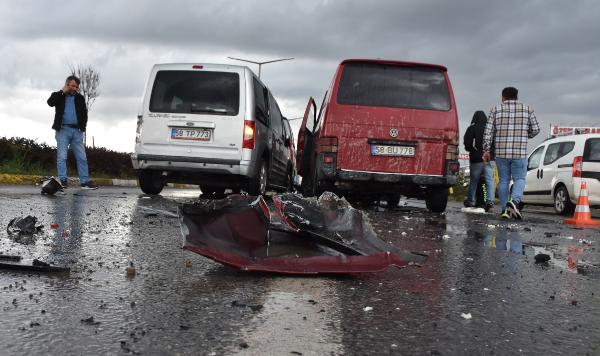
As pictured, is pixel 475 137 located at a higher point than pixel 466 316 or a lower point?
higher

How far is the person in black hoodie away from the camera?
10508mm

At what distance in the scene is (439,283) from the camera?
3.21 m

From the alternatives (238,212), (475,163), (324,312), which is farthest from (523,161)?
(324,312)

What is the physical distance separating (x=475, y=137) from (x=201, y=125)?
4.94 meters

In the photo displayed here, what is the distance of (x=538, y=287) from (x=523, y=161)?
6.13 metres

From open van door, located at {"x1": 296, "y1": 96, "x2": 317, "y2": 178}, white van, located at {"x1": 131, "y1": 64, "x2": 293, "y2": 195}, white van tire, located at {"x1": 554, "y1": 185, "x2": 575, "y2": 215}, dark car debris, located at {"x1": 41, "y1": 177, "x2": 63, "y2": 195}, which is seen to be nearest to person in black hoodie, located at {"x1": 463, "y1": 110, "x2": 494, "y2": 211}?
white van tire, located at {"x1": 554, "y1": 185, "x2": 575, "y2": 215}

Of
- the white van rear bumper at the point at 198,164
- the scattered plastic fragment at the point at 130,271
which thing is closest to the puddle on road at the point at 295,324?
the scattered plastic fragment at the point at 130,271

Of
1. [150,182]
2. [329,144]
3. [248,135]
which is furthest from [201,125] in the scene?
[329,144]

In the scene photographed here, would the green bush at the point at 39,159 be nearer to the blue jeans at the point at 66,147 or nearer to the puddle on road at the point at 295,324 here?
the blue jeans at the point at 66,147

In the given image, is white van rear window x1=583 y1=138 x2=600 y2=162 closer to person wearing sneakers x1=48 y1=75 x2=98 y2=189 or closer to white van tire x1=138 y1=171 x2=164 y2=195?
white van tire x1=138 y1=171 x2=164 y2=195

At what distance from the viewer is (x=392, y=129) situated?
27.7 feet

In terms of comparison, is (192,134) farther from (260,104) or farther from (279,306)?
(279,306)

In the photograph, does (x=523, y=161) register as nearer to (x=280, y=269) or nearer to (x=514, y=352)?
(x=280, y=269)

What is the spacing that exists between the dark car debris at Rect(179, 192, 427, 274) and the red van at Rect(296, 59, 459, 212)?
4.99 meters
